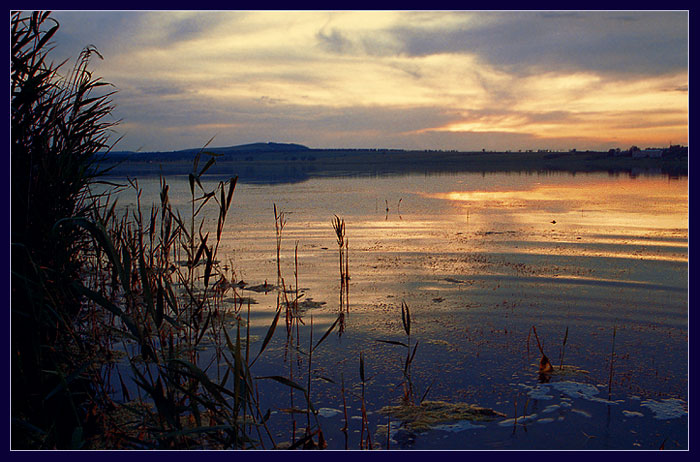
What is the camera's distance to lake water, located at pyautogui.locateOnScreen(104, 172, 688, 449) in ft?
13.9

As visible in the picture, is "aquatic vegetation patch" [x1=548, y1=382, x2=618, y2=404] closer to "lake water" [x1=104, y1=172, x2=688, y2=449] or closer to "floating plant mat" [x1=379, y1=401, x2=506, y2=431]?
"lake water" [x1=104, y1=172, x2=688, y2=449]

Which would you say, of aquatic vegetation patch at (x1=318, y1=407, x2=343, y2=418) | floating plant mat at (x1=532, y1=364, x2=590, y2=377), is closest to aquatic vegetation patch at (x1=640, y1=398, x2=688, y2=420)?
floating plant mat at (x1=532, y1=364, x2=590, y2=377)

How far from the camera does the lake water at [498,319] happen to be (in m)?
4.24

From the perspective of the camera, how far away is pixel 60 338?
483 centimetres

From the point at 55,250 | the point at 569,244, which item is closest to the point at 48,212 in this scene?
the point at 55,250

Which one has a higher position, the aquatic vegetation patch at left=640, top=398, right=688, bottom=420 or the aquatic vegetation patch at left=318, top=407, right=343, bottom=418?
the aquatic vegetation patch at left=318, top=407, right=343, bottom=418

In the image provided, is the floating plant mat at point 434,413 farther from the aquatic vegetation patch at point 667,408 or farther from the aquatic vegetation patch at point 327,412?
the aquatic vegetation patch at point 667,408

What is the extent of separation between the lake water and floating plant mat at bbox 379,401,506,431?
0.24 ft

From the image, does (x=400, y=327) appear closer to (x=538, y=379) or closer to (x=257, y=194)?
(x=538, y=379)

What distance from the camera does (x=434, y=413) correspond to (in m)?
4.33

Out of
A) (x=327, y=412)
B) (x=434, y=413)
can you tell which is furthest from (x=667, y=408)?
(x=327, y=412)

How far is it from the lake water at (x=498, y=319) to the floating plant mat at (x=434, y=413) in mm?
74

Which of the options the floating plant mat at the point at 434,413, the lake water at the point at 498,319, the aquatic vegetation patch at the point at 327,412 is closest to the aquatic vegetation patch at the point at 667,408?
the lake water at the point at 498,319

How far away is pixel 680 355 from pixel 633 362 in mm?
→ 597
